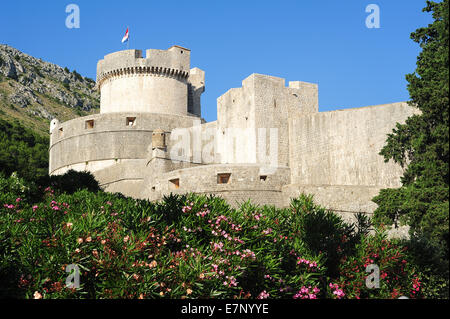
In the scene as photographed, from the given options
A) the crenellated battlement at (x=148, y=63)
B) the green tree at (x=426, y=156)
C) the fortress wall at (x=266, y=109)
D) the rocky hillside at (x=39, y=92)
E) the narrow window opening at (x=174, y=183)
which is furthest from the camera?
the rocky hillside at (x=39, y=92)

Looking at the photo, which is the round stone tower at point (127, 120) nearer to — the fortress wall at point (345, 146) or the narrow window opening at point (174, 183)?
the narrow window opening at point (174, 183)

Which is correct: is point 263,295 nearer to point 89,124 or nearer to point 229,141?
point 229,141

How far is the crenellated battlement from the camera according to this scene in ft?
113

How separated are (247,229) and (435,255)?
14.2 ft

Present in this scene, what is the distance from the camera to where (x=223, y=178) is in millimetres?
23078

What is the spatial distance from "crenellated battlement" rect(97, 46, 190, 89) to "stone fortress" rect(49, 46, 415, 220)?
0.21 feet

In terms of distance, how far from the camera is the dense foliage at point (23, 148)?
127 feet

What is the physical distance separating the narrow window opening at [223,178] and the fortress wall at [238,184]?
0.48 feet

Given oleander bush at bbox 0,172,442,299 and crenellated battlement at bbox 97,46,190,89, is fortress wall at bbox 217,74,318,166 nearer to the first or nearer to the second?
crenellated battlement at bbox 97,46,190,89

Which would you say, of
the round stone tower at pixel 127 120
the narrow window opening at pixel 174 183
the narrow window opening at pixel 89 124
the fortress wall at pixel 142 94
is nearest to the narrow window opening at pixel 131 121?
the round stone tower at pixel 127 120

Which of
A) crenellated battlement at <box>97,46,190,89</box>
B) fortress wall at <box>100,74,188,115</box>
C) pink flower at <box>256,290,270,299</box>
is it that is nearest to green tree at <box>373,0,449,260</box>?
pink flower at <box>256,290,270,299</box>

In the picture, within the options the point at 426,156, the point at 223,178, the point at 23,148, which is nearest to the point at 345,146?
the point at 223,178

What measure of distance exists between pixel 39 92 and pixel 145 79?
4173 centimetres
